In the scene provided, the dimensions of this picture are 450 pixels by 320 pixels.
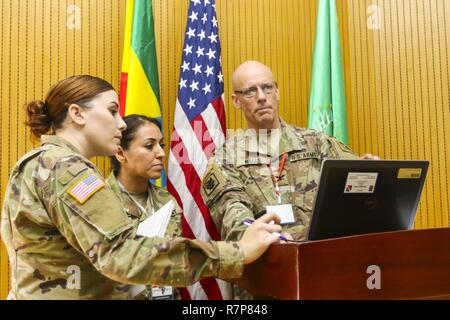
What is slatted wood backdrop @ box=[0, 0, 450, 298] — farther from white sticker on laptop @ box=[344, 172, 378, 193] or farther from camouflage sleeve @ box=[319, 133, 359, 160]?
white sticker on laptop @ box=[344, 172, 378, 193]

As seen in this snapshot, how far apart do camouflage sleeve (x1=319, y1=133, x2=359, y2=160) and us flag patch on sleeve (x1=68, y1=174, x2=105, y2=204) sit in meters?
1.37

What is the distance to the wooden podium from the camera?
1.11m

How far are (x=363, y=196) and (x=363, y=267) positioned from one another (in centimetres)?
25

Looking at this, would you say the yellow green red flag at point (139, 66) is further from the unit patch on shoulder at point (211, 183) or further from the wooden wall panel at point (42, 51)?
the unit patch on shoulder at point (211, 183)

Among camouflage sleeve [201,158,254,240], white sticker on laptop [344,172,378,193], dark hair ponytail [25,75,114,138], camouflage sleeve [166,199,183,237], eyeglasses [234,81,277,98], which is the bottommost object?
camouflage sleeve [166,199,183,237]

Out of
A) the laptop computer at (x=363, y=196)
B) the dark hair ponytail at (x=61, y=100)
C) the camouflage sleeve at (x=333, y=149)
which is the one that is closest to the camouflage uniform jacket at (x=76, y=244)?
the dark hair ponytail at (x=61, y=100)

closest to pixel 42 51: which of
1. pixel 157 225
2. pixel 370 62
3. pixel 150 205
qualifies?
pixel 150 205

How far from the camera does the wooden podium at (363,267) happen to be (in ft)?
3.64

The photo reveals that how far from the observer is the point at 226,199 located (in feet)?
6.72

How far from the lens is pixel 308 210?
220cm

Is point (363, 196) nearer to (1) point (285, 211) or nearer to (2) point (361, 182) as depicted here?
(2) point (361, 182)

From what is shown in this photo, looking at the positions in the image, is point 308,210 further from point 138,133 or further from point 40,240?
point 40,240

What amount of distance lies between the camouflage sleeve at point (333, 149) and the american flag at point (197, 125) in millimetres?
671

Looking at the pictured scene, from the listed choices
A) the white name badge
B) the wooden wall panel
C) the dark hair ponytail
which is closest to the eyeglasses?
the white name badge
